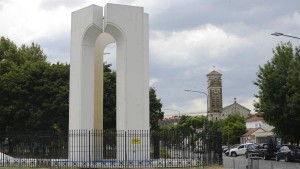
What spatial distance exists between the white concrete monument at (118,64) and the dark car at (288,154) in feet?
63.8

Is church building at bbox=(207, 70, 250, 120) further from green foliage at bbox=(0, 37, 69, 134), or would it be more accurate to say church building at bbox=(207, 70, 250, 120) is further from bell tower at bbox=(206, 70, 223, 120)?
green foliage at bbox=(0, 37, 69, 134)

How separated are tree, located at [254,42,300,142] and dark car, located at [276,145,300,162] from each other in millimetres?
1241

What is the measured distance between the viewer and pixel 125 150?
28.7 meters

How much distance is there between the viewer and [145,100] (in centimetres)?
3055

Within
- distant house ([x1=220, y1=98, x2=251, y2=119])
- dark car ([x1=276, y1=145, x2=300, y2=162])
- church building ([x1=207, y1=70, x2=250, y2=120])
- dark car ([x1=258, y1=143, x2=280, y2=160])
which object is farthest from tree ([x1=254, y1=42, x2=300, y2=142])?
distant house ([x1=220, y1=98, x2=251, y2=119])

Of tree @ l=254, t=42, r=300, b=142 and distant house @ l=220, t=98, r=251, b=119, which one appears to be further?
distant house @ l=220, t=98, r=251, b=119

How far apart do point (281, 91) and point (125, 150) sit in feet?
65.6

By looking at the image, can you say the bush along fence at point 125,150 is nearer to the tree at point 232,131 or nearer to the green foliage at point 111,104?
the green foliage at point 111,104

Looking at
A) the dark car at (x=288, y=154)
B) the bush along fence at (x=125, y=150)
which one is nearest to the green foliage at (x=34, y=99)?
the bush along fence at (x=125, y=150)

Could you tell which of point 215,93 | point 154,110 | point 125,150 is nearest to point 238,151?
point 154,110

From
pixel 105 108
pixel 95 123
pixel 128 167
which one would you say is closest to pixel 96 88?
pixel 95 123

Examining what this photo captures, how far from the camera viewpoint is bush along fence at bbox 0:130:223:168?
28297 millimetres

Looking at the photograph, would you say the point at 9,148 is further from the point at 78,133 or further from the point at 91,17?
the point at 91,17

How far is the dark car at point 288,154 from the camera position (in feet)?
145
